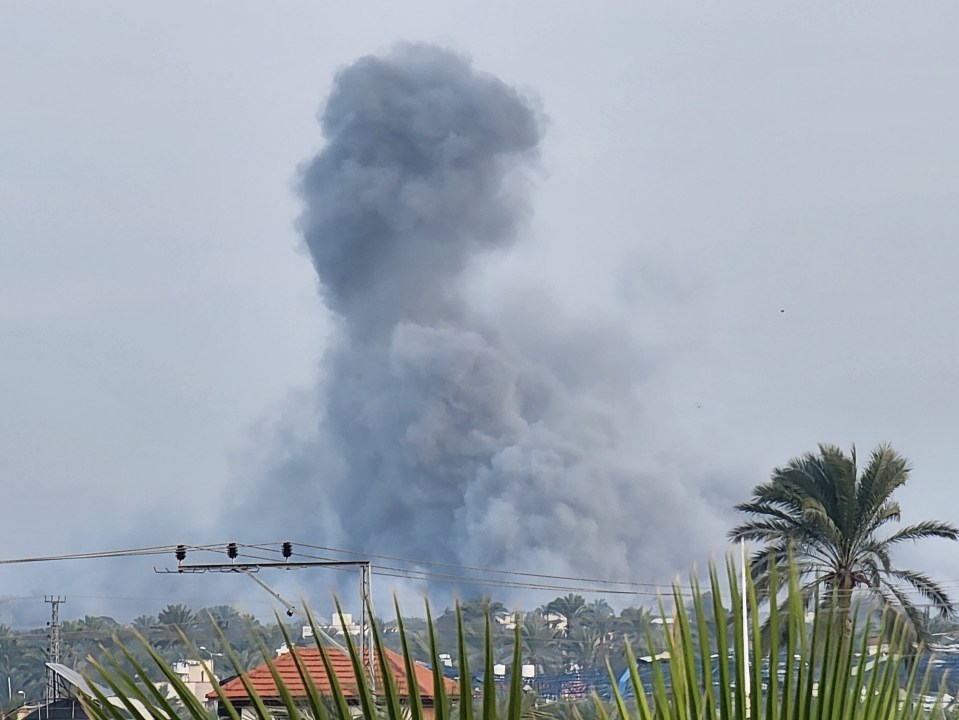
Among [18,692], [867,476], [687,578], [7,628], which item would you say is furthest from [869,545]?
[7,628]

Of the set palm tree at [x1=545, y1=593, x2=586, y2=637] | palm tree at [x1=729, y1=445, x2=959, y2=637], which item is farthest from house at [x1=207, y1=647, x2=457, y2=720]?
palm tree at [x1=545, y1=593, x2=586, y2=637]

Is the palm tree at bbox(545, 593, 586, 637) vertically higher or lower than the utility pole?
higher

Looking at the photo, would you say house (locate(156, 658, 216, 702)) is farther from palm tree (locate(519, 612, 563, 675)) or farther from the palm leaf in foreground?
palm tree (locate(519, 612, 563, 675))

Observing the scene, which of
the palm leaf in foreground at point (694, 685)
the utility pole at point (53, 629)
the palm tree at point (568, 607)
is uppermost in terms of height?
the palm tree at point (568, 607)

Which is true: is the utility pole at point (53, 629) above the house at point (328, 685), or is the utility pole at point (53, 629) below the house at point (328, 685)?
above

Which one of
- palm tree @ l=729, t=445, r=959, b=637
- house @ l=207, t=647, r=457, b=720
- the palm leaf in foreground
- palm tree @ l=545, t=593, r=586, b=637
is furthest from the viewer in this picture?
palm tree @ l=545, t=593, r=586, b=637

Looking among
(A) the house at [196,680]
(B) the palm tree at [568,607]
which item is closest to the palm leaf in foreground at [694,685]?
(A) the house at [196,680]

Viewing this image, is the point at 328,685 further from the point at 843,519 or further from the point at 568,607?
the point at 568,607

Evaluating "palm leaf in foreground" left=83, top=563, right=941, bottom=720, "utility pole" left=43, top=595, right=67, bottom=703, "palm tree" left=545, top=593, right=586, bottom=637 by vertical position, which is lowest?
"palm leaf in foreground" left=83, top=563, right=941, bottom=720

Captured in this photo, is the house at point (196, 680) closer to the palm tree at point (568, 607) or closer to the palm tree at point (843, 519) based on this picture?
the palm tree at point (843, 519)

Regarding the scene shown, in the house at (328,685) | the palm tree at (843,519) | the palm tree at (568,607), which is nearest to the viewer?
the house at (328,685)

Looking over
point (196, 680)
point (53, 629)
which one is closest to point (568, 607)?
point (53, 629)

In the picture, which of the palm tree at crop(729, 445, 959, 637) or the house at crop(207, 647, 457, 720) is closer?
the house at crop(207, 647, 457, 720)

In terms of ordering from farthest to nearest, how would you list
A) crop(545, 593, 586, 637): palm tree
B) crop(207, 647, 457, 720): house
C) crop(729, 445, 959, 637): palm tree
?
crop(545, 593, 586, 637): palm tree < crop(729, 445, 959, 637): palm tree < crop(207, 647, 457, 720): house
